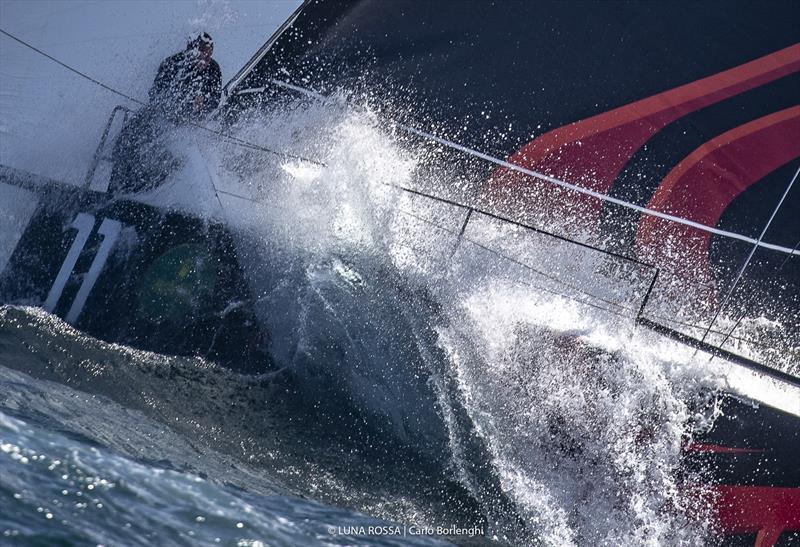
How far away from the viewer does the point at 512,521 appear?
312cm

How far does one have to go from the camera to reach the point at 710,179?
3.52 meters

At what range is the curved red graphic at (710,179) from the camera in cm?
346

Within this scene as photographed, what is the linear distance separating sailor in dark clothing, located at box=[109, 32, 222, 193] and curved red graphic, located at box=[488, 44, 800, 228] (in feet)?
4.54

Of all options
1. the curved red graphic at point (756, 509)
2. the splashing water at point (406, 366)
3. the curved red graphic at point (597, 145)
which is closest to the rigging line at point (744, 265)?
the splashing water at point (406, 366)

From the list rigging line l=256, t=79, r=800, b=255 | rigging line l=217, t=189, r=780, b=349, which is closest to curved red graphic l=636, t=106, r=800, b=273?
rigging line l=256, t=79, r=800, b=255

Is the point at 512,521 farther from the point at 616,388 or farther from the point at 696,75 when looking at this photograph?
the point at 696,75

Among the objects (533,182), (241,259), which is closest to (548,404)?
(533,182)

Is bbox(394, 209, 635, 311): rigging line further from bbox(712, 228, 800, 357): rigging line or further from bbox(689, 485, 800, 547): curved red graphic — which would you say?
bbox(689, 485, 800, 547): curved red graphic

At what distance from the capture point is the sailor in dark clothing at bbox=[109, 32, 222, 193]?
12.5ft

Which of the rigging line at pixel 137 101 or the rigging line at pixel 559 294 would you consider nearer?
the rigging line at pixel 559 294

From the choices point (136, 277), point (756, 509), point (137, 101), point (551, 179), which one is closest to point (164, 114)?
point (137, 101)

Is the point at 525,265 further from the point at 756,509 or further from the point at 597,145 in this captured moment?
the point at 756,509

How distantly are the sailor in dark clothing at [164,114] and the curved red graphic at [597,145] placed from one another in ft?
4.54

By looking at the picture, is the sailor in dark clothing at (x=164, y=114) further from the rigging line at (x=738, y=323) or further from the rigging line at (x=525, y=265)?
the rigging line at (x=738, y=323)
